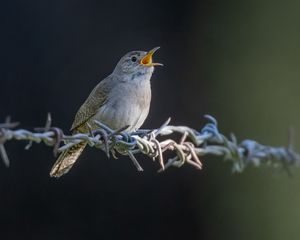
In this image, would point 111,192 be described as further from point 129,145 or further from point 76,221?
point 129,145

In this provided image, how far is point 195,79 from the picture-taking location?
870cm

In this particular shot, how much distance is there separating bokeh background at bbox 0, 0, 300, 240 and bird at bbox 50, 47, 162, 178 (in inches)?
87.2

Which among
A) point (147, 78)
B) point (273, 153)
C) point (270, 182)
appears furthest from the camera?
point (270, 182)

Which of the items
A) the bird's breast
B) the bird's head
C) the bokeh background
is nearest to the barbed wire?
the bird's breast

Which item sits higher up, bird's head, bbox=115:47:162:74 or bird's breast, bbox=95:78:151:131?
bird's head, bbox=115:47:162:74

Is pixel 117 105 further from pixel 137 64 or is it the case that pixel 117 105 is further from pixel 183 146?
pixel 183 146

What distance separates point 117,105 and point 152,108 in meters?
2.79

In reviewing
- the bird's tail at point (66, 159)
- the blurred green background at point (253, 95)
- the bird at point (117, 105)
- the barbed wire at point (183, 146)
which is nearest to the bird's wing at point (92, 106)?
Answer: the bird at point (117, 105)

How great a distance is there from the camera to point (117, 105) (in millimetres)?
5352

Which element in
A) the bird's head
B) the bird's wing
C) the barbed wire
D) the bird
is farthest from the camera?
the bird's head

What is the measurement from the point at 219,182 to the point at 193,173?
293 millimetres

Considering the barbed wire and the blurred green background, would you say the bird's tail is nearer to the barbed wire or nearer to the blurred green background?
the barbed wire

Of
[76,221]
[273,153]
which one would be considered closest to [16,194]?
[76,221]

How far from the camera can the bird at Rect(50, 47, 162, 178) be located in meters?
5.30
